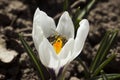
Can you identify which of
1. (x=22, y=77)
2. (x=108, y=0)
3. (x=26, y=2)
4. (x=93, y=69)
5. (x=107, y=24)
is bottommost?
(x=93, y=69)

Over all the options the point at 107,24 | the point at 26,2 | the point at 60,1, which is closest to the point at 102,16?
the point at 107,24

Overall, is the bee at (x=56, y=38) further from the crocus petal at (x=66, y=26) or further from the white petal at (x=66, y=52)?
the white petal at (x=66, y=52)

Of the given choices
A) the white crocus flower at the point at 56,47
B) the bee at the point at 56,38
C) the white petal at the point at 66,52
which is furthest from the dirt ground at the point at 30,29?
the white petal at the point at 66,52

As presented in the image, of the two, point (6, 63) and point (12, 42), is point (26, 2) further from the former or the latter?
point (6, 63)

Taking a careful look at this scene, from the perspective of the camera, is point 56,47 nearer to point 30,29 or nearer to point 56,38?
point 56,38

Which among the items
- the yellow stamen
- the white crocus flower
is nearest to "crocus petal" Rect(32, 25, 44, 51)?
the white crocus flower

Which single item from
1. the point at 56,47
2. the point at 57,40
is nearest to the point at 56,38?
the point at 57,40

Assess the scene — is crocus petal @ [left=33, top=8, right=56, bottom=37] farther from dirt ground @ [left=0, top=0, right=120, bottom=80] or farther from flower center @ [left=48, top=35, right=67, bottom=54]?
dirt ground @ [left=0, top=0, right=120, bottom=80]
